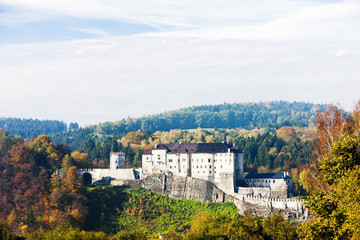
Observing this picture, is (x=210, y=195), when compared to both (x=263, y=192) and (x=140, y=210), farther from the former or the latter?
(x=140, y=210)

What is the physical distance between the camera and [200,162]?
8706cm

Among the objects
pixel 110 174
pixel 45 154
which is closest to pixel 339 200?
pixel 110 174

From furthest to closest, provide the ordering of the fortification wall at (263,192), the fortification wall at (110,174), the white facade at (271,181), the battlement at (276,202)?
the fortification wall at (110,174), the white facade at (271,181), the fortification wall at (263,192), the battlement at (276,202)

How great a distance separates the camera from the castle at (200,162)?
279 feet

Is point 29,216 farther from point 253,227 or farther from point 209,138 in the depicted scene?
point 209,138

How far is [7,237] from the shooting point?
44.1 meters

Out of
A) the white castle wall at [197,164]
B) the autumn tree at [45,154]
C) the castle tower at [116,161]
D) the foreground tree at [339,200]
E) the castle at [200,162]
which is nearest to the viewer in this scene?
the foreground tree at [339,200]

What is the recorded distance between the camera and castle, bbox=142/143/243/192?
3344 inches

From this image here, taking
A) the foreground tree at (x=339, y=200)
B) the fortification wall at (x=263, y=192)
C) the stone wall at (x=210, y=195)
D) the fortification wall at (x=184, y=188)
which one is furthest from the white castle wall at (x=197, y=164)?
the foreground tree at (x=339, y=200)

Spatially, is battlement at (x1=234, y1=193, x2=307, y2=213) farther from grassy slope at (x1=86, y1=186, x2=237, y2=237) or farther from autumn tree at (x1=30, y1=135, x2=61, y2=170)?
autumn tree at (x1=30, y1=135, x2=61, y2=170)

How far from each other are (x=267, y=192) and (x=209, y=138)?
231 ft

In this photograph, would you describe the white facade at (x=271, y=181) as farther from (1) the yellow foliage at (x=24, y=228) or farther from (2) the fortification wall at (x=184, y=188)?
(1) the yellow foliage at (x=24, y=228)

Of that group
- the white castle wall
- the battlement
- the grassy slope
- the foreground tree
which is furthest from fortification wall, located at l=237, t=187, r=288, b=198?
the foreground tree

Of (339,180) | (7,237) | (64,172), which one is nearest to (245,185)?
(64,172)
